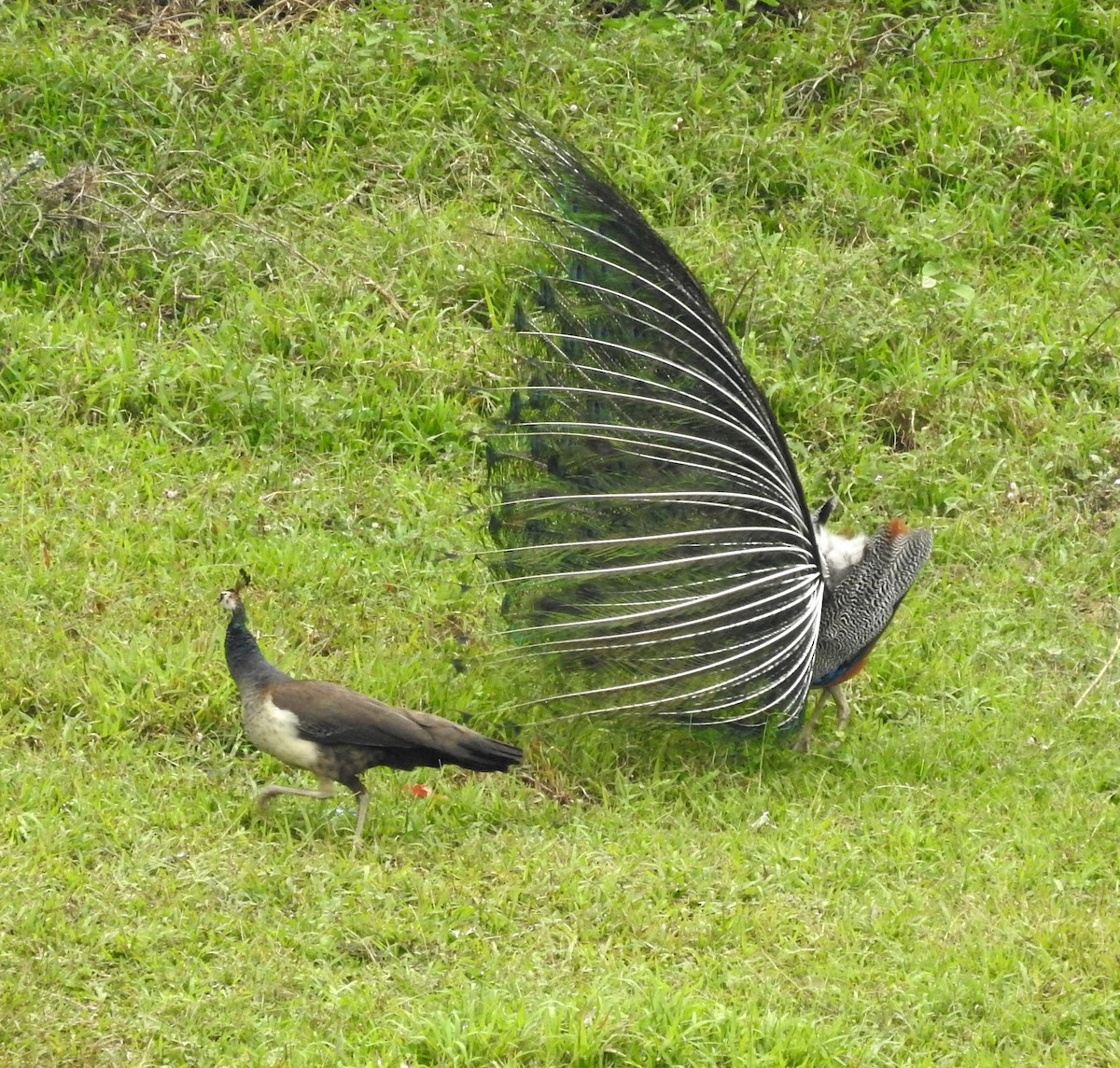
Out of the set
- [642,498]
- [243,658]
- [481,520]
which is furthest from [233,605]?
[481,520]

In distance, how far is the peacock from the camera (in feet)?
19.7

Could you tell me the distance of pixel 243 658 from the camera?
18.4 ft

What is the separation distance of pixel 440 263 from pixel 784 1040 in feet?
15.8

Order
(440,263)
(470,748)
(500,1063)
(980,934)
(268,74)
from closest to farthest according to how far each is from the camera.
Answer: (500,1063) → (980,934) → (470,748) → (440,263) → (268,74)

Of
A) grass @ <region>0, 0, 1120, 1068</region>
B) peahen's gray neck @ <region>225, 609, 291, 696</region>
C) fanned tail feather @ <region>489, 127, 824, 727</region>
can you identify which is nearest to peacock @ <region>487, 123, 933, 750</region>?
fanned tail feather @ <region>489, 127, 824, 727</region>

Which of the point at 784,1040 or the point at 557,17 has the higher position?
the point at 557,17

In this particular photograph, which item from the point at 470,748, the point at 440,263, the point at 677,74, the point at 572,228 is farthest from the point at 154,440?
the point at 677,74

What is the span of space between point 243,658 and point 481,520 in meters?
1.76

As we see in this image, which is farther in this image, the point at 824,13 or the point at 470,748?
the point at 824,13

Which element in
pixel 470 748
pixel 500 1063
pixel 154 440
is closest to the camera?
pixel 500 1063

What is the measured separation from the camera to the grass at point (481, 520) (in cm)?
484

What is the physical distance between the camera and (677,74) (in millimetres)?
9305

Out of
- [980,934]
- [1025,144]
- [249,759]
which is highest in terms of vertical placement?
[1025,144]

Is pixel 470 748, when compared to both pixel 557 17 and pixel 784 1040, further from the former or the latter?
pixel 557 17
